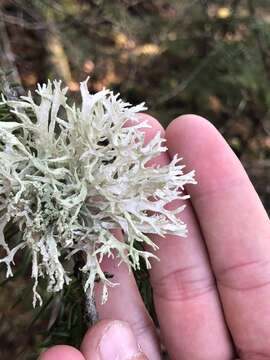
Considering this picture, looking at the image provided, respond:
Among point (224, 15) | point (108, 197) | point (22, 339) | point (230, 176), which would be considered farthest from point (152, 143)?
point (224, 15)

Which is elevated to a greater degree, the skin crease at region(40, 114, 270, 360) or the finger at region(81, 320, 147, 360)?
the skin crease at region(40, 114, 270, 360)

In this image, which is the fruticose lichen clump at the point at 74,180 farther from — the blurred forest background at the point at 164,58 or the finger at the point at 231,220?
the blurred forest background at the point at 164,58

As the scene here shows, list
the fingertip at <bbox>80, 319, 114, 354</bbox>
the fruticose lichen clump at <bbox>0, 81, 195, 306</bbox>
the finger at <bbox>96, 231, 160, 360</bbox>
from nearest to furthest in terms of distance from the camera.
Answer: the fruticose lichen clump at <bbox>0, 81, 195, 306</bbox> < the fingertip at <bbox>80, 319, 114, 354</bbox> < the finger at <bbox>96, 231, 160, 360</bbox>

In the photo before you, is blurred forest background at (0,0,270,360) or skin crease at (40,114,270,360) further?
blurred forest background at (0,0,270,360)

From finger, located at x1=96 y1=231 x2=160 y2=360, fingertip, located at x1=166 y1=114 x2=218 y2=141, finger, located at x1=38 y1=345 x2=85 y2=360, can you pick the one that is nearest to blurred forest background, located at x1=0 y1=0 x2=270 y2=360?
finger, located at x1=96 y1=231 x2=160 y2=360

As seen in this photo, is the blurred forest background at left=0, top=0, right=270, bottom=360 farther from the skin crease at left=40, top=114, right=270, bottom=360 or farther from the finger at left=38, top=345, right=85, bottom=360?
the finger at left=38, top=345, right=85, bottom=360

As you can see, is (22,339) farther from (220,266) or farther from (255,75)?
(255,75)

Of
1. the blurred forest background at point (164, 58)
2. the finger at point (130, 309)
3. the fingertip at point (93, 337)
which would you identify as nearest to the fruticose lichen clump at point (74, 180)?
the fingertip at point (93, 337)
